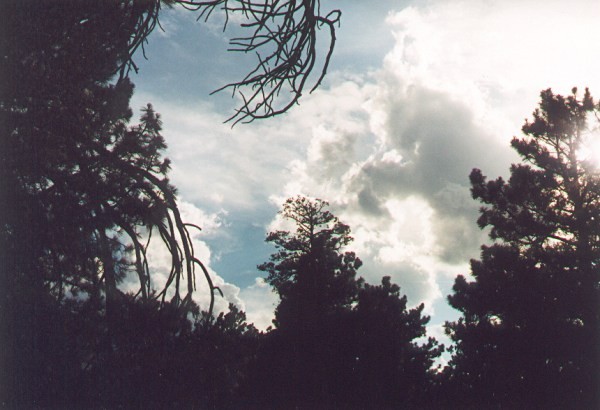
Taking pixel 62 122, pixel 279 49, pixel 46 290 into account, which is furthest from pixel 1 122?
pixel 279 49

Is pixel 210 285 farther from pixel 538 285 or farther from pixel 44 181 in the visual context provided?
pixel 538 285

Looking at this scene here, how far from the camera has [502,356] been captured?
527 inches

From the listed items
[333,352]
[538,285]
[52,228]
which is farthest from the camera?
[333,352]

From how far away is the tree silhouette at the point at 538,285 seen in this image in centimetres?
1256

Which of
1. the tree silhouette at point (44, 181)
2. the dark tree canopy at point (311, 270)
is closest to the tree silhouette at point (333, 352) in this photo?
the dark tree canopy at point (311, 270)

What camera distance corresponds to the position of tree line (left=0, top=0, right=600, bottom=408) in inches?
183

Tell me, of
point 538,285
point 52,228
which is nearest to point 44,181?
point 52,228

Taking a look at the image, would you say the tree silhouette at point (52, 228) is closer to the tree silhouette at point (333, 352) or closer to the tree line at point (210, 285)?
the tree line at point (210, 285)

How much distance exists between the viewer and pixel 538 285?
1324cm

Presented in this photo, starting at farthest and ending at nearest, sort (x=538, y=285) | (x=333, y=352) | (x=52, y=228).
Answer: (x=333, y=352) → (x=538, y=285) → (x=52, y=228)

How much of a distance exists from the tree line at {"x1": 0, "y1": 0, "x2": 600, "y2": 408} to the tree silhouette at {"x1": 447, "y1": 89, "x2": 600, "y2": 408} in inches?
1.8

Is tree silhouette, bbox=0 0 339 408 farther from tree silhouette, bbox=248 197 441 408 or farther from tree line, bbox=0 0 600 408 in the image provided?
tree silhouette, bbox=248 197 441 408

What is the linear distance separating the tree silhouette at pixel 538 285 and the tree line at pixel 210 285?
5cm

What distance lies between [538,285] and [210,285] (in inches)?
424
